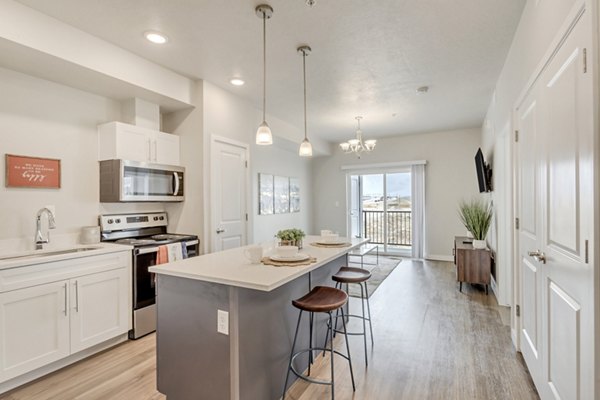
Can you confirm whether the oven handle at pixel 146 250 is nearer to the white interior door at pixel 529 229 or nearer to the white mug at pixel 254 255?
the white mug at pixel 254 255

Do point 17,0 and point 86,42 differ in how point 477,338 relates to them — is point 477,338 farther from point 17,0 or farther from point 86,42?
point 17,0

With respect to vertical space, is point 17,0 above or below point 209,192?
above

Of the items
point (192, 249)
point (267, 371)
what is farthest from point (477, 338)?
point (192, 249)

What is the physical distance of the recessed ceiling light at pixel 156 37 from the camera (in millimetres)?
2607

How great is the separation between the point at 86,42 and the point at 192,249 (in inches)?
84.6

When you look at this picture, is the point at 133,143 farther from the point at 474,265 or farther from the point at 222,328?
the point at 474,265

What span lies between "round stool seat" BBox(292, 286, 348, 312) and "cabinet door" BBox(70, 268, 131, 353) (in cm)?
181

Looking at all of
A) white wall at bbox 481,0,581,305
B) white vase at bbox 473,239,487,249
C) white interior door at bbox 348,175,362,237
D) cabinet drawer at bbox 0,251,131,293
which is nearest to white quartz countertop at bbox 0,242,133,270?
cabinet drawer at bbox 0,251,131,293

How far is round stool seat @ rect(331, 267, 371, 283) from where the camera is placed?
2.51 meters

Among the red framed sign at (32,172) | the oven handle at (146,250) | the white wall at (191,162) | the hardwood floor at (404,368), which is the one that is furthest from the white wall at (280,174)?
the red framed sign at (32,172)

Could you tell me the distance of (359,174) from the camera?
746 centimetres

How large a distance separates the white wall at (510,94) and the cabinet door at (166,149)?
347cm

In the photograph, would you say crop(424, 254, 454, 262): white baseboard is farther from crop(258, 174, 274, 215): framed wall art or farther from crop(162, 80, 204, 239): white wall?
crop(162, 80, 204, 239): white wall

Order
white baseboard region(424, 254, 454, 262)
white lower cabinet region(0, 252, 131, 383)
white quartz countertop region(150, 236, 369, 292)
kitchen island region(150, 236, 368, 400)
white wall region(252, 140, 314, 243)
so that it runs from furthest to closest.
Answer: white baseboard region(424, 254, 454, 262), white wall region(252, 140, 314, 243), white lower cabinet region(0, 252, 131, 383), kitchen island region(150, 236, 368, 400), white quartz countertop region(150, 236, 369, 292)
